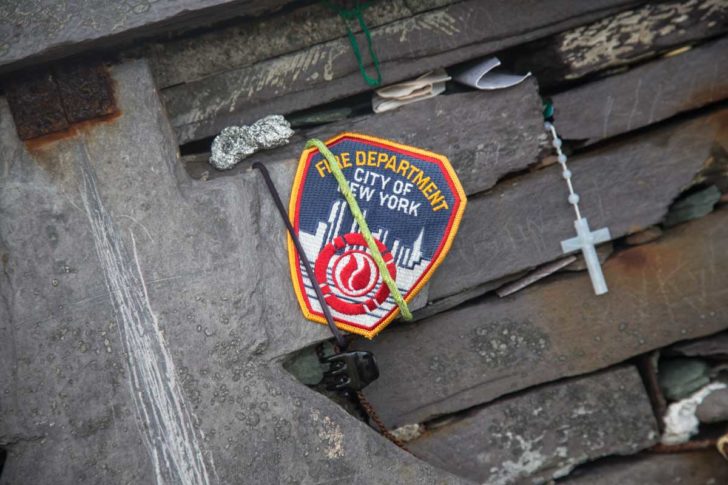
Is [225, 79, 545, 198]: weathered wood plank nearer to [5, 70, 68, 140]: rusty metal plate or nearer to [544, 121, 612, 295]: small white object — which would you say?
[544, 121, 612, 295]: small white object

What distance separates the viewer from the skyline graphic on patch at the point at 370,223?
2.17 m

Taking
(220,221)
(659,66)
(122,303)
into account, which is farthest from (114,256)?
(659,66)

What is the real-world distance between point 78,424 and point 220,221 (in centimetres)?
72

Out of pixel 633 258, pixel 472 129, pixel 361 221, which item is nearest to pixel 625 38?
pixel 472 129

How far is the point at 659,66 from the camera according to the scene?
8.17 feet

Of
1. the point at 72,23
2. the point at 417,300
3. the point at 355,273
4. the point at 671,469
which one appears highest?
the point at 72,23

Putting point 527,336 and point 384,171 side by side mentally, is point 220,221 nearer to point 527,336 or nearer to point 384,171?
point 384,171

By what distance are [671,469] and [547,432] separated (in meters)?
0.51

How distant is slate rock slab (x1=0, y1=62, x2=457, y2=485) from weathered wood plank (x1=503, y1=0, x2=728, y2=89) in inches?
46.7

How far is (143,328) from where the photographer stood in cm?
205

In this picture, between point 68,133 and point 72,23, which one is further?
point 68,133

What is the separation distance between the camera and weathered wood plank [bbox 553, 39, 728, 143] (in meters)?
2.47

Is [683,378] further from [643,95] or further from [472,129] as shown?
[472,129]

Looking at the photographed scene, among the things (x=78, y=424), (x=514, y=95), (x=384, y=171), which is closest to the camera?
(x=78, y=424)
